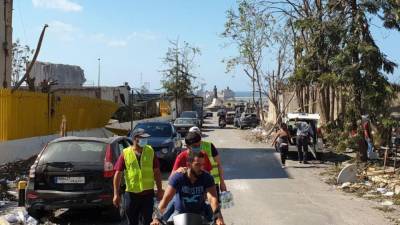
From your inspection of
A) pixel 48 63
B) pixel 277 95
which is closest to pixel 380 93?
pixel 277 95

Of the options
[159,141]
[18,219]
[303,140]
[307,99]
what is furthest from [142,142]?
[307,99]

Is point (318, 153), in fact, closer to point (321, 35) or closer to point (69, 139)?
point (321, 35)

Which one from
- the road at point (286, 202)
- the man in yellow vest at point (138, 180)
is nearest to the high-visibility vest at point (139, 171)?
the man in yellow vest at point (138, 180)

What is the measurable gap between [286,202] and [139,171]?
6.08 m

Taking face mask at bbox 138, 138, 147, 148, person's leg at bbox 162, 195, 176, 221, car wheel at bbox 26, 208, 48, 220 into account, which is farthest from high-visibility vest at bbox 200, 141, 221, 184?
car wheel at bbox 26, 208, 48, 220

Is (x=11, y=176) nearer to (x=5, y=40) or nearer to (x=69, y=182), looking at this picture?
(x=69, y=182)

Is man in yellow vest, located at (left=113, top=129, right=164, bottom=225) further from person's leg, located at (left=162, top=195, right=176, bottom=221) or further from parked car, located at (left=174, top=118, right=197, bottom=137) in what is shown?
parked car, located at (left=174, top=118, right=197, bottom=137)

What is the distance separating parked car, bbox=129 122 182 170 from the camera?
18.9 metres

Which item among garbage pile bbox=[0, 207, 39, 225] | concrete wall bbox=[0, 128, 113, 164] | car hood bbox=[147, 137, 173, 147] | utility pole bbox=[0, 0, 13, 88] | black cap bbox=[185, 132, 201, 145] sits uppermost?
utility pole bbox=[0, 0, 13, 88]

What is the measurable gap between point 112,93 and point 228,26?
14.2m

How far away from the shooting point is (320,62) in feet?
73.0

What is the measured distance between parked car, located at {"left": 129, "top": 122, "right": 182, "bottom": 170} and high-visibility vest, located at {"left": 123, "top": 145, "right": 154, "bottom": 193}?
36.3 feet

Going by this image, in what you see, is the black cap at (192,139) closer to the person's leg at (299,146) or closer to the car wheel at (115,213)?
the car wheel at (115,213)

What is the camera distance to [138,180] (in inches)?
294
